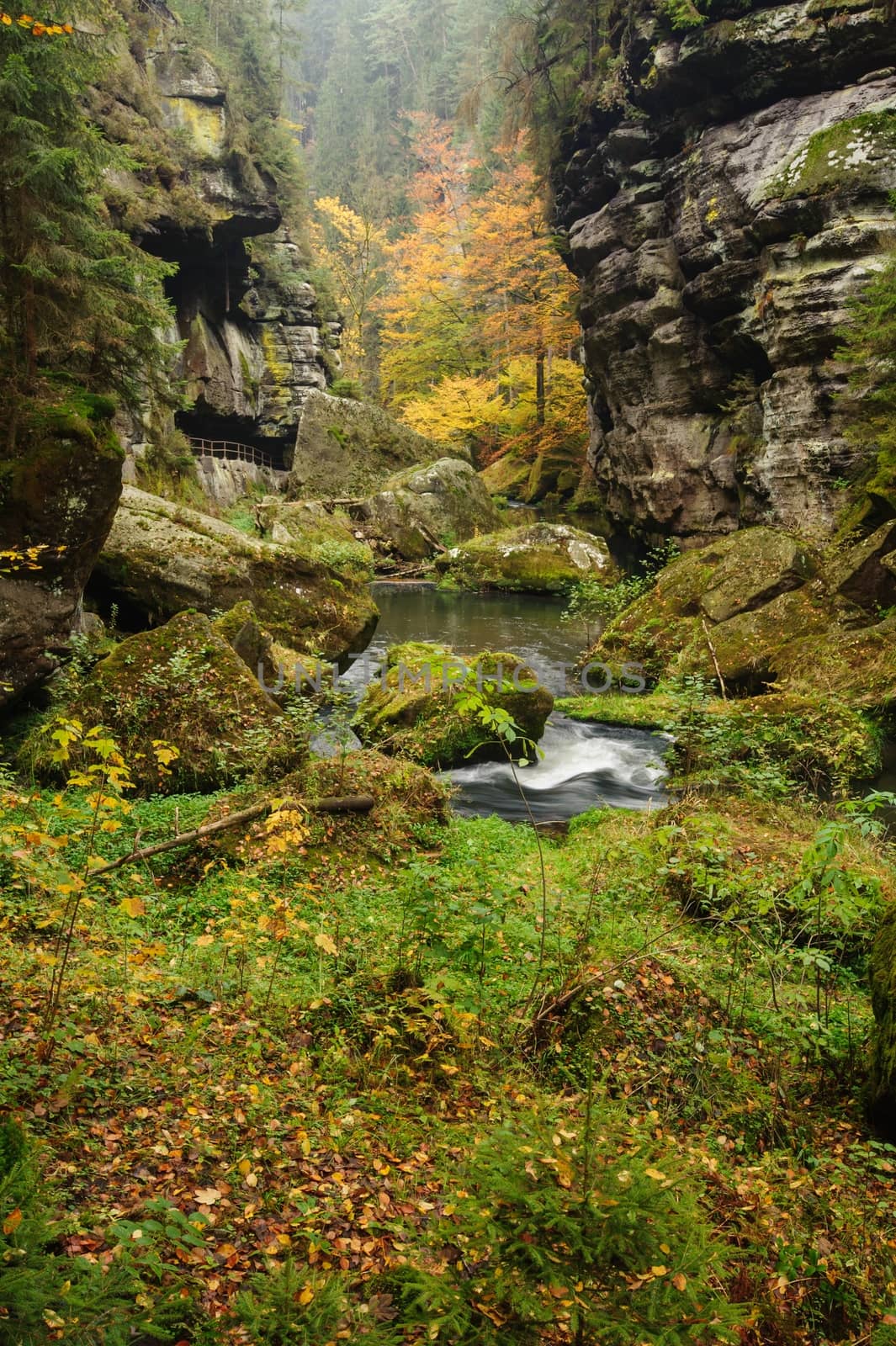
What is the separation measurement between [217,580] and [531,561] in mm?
13518

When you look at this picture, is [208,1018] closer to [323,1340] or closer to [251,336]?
[323,1340]

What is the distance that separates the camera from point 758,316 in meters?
15.1

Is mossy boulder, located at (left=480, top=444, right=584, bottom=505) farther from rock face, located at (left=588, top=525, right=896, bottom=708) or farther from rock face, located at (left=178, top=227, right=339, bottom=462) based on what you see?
rock face, located at (left=588, top=525, right=896, bottom=708)

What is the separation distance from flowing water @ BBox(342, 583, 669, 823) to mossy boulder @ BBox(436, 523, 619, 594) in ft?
16.1

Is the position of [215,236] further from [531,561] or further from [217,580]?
[217,580]

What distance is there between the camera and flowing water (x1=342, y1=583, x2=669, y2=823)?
8.90 meters

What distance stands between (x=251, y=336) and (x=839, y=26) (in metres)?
23.9

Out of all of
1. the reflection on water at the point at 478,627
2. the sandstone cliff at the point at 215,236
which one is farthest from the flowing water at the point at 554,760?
the sandstone cliff at the point at 215,236

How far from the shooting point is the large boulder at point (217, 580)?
10.4 m

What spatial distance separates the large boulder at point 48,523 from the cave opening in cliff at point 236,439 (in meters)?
22.5

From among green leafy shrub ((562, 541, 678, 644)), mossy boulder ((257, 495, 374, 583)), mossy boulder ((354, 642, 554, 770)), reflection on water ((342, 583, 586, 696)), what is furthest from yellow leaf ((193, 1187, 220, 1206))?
mossy boulder ((257, 495, 374, 583))

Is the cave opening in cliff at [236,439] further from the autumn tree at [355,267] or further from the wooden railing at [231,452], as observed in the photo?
the autumn tree at [355,267]

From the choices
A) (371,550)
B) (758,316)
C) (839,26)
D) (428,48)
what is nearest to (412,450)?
(371,550)

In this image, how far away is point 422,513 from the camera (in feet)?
83.2
